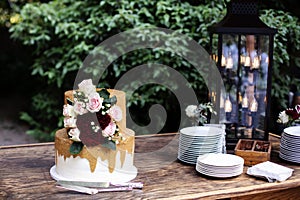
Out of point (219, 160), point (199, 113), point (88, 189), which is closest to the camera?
point (88, 189)

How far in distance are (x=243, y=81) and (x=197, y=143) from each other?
554 mm

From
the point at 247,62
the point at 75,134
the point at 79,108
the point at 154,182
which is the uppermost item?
the point at 247,62

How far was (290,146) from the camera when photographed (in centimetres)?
196

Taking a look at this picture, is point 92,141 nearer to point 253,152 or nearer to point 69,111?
point 69,111

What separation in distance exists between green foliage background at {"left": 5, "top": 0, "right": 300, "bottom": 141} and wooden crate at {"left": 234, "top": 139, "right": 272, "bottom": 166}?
3.87 feet

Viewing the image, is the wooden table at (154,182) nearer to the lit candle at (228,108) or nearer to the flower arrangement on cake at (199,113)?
the flower arrangement on cake at (199,113)

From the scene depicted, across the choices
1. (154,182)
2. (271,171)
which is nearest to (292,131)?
(271,171)

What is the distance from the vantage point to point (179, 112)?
341 cm

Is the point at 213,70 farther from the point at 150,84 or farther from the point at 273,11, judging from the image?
the point at 273,11

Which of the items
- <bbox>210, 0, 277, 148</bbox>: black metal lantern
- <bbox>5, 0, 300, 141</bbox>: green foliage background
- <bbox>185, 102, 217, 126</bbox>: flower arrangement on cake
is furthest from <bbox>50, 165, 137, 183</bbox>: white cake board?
<bbox>5, 0, 300, 141</bbox>: green foliage background

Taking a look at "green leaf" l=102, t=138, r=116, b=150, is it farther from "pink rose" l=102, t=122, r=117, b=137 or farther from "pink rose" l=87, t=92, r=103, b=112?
"pink rose" l=87, t=92, r=103, b=112

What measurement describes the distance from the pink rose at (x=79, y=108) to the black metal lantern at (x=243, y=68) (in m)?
0.83

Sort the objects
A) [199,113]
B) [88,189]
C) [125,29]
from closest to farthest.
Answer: [88,189]
[199,113]
[125,29]

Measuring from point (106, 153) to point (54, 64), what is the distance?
6.97 feet
